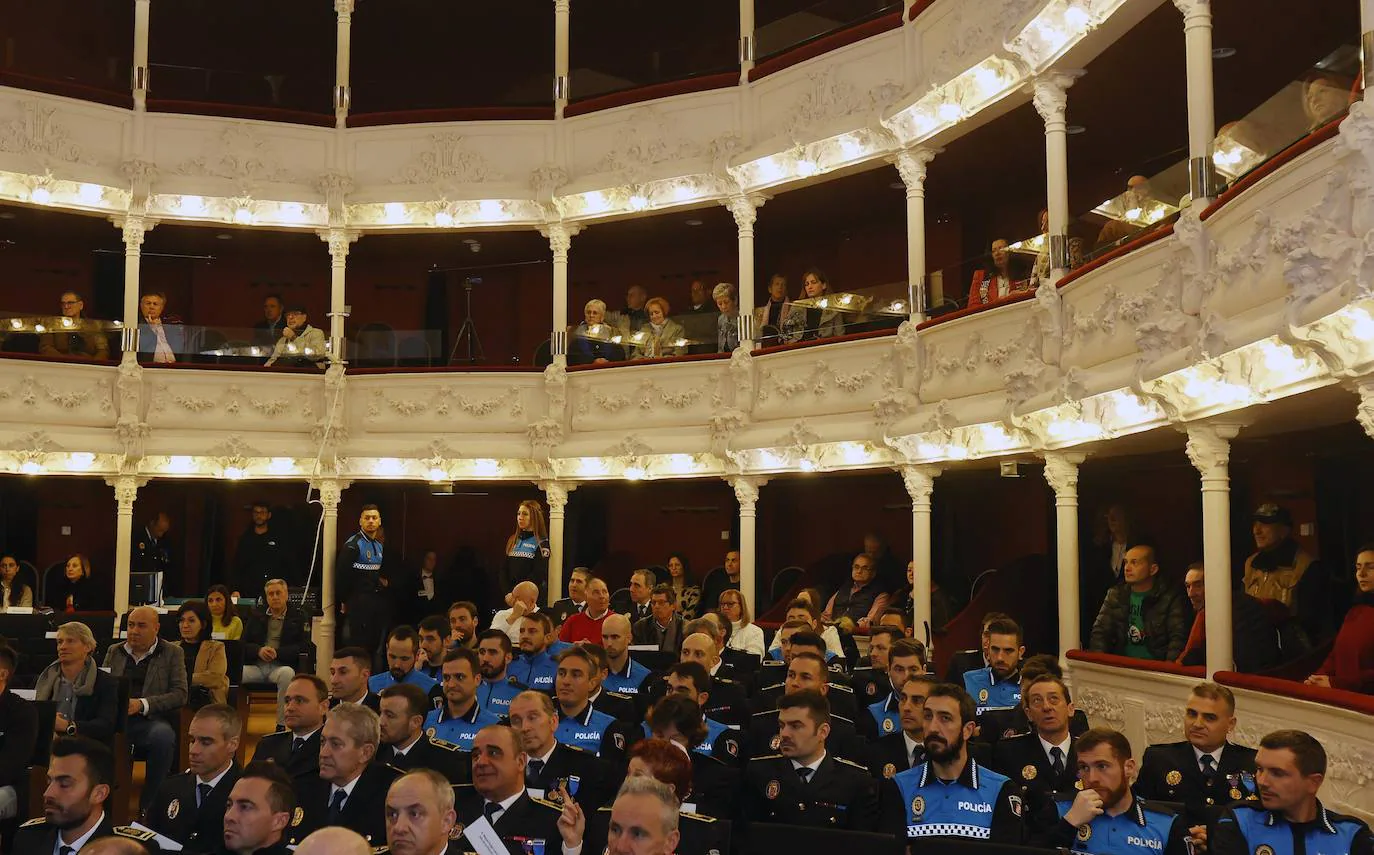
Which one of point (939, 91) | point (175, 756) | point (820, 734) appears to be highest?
point (939, 91)

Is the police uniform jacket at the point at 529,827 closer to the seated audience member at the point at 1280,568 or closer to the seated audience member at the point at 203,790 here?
the seated audience member at the point at 203,790

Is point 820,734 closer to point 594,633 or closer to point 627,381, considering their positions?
point 594,633

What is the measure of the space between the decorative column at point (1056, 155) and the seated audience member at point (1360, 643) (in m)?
3.86

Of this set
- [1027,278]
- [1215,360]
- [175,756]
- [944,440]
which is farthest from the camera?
[944,440]

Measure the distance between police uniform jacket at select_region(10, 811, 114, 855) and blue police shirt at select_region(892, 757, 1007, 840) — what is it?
124 inches

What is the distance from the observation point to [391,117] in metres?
16.7

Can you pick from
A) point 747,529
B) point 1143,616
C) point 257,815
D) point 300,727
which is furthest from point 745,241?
point 257,815

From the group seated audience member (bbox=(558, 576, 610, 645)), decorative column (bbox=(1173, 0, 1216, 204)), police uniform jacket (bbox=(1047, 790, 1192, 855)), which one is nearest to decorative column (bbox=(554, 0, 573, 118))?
seated audience member (bbox=(558, 576, 610, 645))

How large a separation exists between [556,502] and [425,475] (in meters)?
1.57

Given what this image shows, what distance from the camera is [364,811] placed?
576cm

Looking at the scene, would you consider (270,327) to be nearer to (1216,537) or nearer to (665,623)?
(665,623)

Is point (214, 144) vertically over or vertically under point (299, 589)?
over

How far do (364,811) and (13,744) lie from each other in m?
2.38

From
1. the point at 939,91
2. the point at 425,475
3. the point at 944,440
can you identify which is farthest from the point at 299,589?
the point at 939,91
